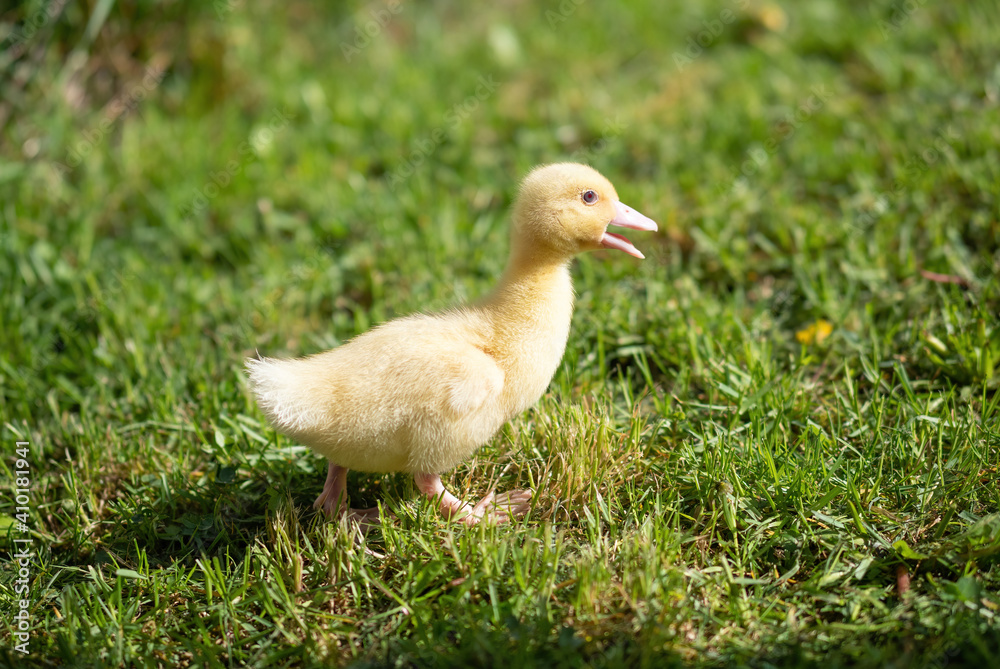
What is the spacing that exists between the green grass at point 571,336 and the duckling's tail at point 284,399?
1.46 ft

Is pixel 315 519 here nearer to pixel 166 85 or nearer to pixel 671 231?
pixel 671 231

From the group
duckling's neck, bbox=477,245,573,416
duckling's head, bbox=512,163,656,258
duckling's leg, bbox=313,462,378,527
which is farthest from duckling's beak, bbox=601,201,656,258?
duckling's leg, bbox=313,462,378,527

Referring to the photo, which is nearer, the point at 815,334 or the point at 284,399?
the point at 284,399

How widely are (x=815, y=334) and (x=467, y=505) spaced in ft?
6.10

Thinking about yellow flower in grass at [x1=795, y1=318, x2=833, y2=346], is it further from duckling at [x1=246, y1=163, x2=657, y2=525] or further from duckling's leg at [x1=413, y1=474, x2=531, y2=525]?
duckling's leg at [x1=413, y1=474, x2=531, y2=525]

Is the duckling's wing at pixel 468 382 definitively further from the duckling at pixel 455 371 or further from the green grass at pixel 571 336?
the green grass at pixel 571 336

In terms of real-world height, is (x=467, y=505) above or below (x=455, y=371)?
below

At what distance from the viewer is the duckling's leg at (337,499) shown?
9.50 ft

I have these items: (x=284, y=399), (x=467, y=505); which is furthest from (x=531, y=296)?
(x=284, y=399)

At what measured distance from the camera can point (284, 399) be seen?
253 cm

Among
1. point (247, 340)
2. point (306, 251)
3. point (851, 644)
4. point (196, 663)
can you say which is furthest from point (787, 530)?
point (306, 251)

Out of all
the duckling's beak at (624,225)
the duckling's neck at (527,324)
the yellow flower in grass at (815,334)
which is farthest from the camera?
the yellow flower in grass at (815,334)

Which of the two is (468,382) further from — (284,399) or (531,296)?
(284,399)

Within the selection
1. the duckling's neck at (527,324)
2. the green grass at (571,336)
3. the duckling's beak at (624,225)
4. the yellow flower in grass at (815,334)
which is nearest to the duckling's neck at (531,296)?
Answer: the duckling's neck at (527,324)
